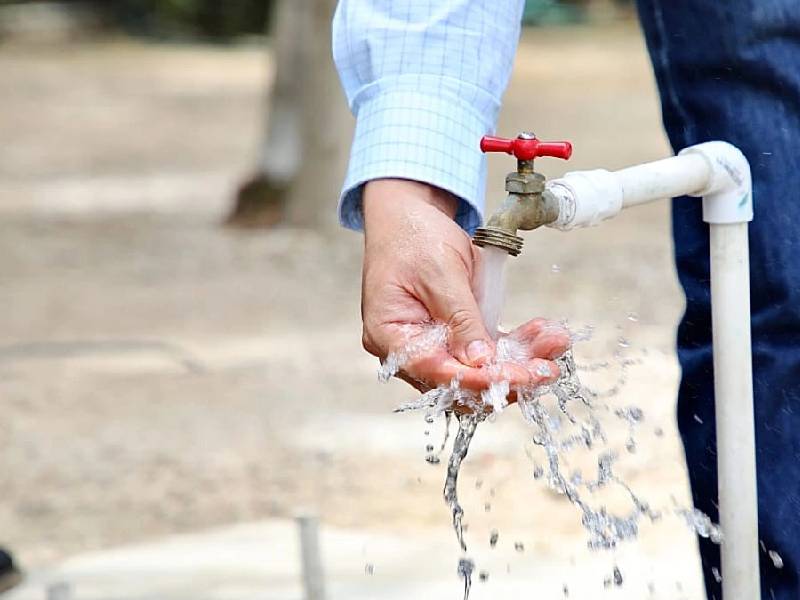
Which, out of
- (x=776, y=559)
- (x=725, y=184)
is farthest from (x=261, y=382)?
(x=725, y=184)

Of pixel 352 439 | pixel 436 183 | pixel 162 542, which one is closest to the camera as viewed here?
pixel 436 183

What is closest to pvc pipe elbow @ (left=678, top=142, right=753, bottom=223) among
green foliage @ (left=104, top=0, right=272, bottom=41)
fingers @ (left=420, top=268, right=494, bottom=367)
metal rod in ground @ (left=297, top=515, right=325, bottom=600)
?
fingers @ (left=420, top=268, right=494, bottom=367)

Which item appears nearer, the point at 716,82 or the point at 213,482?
the point at 716,82

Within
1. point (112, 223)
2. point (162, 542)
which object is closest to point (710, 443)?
point (162, 542)

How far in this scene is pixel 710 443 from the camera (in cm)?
160

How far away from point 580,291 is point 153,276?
1.95m

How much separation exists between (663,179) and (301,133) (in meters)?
6.01

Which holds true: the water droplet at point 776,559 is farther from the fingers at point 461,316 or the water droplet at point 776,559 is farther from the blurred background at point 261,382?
the fingers at point 461,316

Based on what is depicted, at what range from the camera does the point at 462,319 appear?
1.29 metres

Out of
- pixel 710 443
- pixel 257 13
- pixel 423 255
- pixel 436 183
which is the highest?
pixel 257 13

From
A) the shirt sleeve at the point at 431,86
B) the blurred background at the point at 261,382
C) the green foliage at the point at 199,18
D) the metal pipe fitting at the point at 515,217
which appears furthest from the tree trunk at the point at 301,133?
the green foliage at the point at 199,18

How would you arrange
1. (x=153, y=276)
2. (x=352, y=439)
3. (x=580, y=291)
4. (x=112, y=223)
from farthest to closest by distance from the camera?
(x=112, y=223) < (x=153, y=276) < (x=580, y=291) < (x=352, y=439)

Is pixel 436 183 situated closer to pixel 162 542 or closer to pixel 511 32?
pixel 511 32

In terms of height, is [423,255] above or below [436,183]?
below
